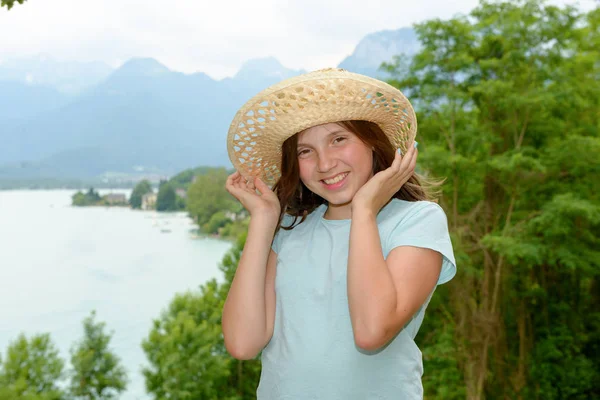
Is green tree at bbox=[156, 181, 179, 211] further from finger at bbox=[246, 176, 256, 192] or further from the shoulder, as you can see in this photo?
the shoulder

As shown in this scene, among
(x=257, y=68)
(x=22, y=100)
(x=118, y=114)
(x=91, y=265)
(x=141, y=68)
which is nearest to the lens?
(x=91, y=265)

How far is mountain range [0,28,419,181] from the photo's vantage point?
36.4m

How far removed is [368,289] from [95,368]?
14.5 meters

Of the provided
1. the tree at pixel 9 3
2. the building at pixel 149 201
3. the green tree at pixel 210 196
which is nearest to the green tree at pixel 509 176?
the tree at pixel 9 3

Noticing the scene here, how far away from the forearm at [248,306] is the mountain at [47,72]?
44189mm

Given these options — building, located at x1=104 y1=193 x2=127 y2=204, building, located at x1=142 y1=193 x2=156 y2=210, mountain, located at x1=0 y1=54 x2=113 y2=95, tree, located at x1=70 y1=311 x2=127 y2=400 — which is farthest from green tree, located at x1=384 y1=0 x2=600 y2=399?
mountain, located at x1=0 y1=54 x2=113 y2=95

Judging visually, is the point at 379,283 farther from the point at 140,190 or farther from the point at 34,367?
the point at 140,190

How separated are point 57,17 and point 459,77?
5309cm

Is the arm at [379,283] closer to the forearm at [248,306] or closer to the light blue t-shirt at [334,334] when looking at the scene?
the light blue t-shirt at [334,334]

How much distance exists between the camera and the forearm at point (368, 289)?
0.85m

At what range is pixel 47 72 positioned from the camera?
41562 millimetres

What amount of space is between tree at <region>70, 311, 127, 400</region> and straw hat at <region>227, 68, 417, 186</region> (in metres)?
13.7

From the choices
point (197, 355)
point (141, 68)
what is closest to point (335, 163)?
point (197, 355)

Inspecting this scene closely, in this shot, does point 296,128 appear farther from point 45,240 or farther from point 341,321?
point 45,240
